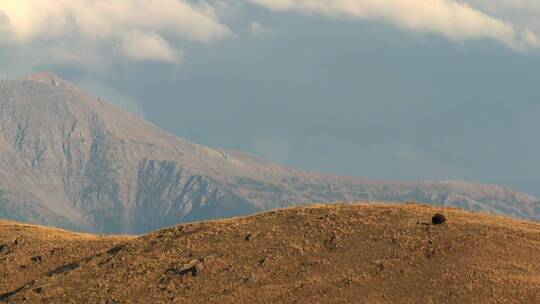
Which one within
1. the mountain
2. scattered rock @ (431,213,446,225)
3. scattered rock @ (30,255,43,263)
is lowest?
scattered rock @ (30,255,43,263)

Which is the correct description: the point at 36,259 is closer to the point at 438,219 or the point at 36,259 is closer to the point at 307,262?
the point at 307,262

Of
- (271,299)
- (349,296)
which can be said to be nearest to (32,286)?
(271,299)

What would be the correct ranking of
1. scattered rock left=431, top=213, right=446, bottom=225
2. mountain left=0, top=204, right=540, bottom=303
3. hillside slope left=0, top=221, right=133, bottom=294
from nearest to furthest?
1. mountain left=0, top=204, right=540, bottom=303
2. scattered rock left=431, top=213, right=446, bottom=225
3. hillside slope left=0, top=221, right=133, bottom=294

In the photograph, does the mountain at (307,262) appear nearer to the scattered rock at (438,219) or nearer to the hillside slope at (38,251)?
the hillside slope at (38,251)

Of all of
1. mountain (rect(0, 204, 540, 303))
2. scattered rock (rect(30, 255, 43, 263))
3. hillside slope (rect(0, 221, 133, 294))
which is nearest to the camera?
mountain (rect(0, 204, 540, 303))

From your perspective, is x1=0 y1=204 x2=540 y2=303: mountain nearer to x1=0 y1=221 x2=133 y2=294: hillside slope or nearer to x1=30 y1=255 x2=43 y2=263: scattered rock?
x1=30 y1=255 x2=43 y2=263: scattered rock

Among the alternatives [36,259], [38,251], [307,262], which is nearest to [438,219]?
[307,262]

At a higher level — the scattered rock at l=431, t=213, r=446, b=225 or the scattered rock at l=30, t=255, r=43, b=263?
the scattered rock at l=431, t=213, r=446, b=225

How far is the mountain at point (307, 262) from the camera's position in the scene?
81.1 metres

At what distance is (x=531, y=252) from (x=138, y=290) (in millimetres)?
37119

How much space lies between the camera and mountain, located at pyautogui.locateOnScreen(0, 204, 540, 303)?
8112cm

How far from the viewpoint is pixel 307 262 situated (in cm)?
8900

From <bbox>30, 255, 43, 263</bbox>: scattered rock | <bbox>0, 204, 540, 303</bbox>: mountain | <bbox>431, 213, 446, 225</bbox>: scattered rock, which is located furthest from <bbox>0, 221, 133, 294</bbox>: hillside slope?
<bbox>431, 213, 446, 225</bbox>: scattered rock

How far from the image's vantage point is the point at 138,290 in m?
88.3
